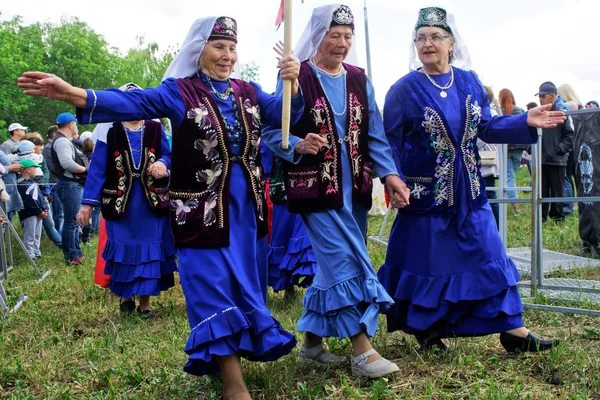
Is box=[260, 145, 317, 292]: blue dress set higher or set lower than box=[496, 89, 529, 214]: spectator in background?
lower

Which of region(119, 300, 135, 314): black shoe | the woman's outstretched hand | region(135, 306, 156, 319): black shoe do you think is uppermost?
the woman's outstretched hand

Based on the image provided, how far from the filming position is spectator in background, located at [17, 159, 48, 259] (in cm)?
964

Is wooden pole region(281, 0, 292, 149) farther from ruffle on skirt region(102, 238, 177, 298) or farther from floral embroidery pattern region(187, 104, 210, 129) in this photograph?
ruffle on skirt region(102, 238, 177, 298)

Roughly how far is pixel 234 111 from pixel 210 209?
53cm

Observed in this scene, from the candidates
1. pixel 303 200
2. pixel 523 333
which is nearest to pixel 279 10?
pixel 303 200

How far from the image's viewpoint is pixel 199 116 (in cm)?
349

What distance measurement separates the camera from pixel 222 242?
3.42 m

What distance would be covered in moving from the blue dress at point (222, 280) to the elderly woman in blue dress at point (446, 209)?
36.4 inches

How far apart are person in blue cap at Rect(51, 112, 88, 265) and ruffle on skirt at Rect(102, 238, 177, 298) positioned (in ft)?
11.6

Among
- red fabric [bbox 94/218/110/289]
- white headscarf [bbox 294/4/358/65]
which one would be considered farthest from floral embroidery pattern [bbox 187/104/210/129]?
red fabric [bbox 94/218/110/289]

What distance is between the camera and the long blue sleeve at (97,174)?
224 inches

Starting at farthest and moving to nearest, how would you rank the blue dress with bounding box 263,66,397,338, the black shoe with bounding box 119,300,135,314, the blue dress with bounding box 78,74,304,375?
1. the black shoe with bounding box 119,300,135,314
2. the blue dress with bounding box 263,66,397,338
3. the blue dress with bounding box 78,74,304,375

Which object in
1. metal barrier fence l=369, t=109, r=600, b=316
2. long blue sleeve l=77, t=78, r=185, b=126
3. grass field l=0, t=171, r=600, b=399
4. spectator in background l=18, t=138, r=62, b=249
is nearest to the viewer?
long blue sleeve l=77, t=78, r=185, b=126

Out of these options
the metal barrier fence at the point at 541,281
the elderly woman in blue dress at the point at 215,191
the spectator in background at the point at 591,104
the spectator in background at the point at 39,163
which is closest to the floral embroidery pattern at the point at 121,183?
the elderly woman in blue dress at the point at 215,191
